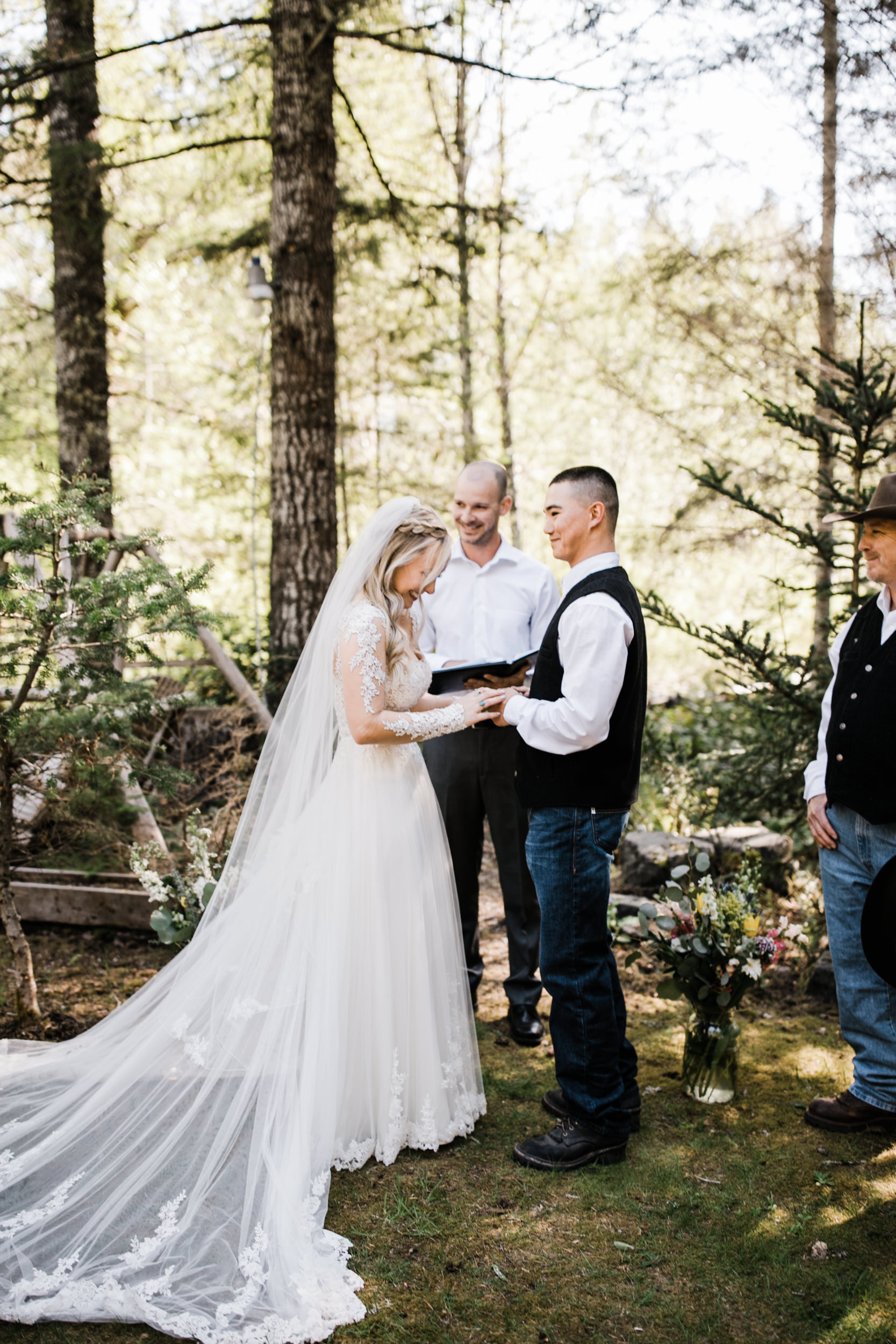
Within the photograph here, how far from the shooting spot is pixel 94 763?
153 inches

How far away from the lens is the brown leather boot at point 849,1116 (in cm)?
338

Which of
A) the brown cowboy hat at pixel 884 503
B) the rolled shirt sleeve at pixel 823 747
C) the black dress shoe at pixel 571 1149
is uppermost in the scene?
the brown cowboy hat at pixel 884 503

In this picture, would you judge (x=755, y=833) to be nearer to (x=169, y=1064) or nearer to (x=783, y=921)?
(x=783, y=921)

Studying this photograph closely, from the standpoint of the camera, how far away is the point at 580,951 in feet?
10.1

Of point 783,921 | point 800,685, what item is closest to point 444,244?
point 800,685

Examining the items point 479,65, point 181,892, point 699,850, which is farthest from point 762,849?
point 479,65

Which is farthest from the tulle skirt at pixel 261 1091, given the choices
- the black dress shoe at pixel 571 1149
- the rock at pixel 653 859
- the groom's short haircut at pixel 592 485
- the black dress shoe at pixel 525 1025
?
the rock at pixel 653 859

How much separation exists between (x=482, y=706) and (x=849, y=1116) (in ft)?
6.83

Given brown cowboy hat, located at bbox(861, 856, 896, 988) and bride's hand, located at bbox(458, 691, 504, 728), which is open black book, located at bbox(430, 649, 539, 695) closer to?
bride's hand, located at bbox(458, 691, 504, 728)

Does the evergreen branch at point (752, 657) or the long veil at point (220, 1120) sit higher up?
the evergreen branch at point (752, 657)

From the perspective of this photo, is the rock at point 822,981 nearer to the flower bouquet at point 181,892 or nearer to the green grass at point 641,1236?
the green grass at point 641,1236

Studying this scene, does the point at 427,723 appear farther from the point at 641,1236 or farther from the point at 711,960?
the point at 641,1236

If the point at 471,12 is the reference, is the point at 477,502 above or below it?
below

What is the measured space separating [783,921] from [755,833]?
2.52m
